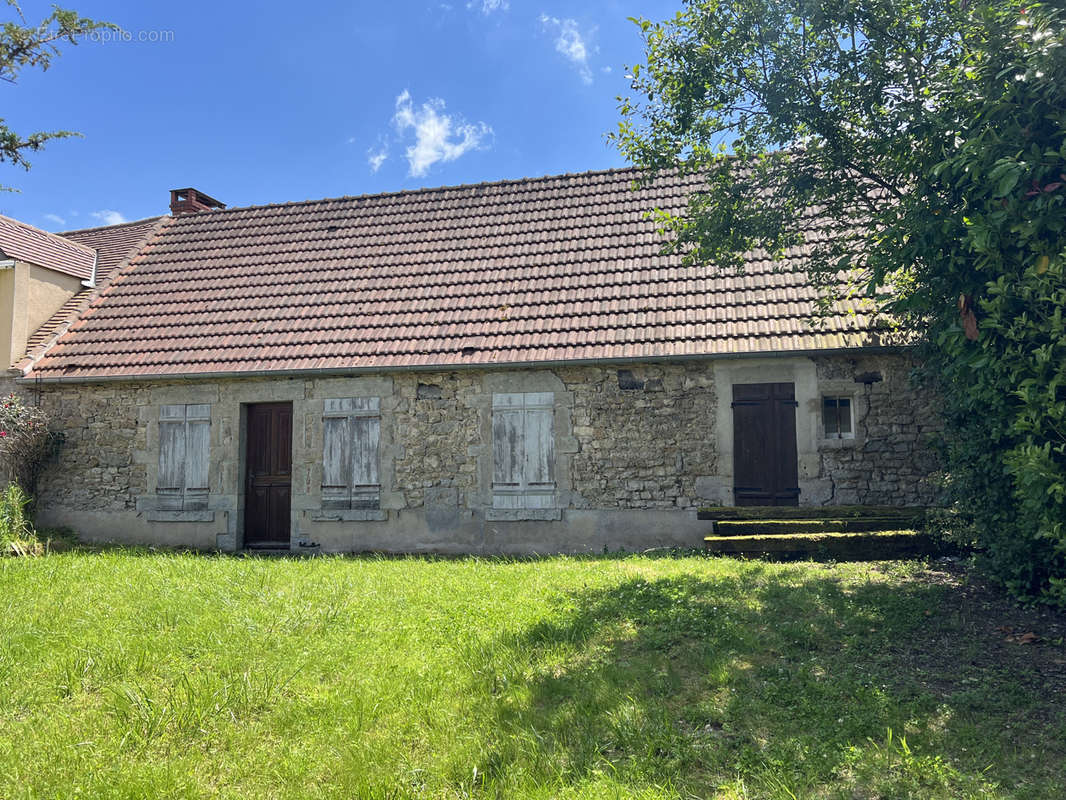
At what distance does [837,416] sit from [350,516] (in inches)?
250

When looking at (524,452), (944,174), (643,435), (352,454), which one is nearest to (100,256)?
(352,454)

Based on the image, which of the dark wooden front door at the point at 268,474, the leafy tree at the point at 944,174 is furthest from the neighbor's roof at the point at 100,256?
the leafy tree at the point at 944,174

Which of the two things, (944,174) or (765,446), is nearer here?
(944,174)

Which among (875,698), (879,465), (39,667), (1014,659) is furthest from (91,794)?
(879,465)

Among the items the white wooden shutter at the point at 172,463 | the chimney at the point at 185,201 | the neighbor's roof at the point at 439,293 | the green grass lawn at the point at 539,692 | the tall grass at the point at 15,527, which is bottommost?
the green grass lawn at the point at 539,692

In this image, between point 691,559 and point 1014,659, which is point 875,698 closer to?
point 1014,659

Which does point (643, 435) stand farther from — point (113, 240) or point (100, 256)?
point (113, 240)

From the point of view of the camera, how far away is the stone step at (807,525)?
26.2ft

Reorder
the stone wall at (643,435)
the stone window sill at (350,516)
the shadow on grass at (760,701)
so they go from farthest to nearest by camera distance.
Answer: the stone window sill at (350,516), the stone wall at (643,435), the shadow on grass at (760,701)

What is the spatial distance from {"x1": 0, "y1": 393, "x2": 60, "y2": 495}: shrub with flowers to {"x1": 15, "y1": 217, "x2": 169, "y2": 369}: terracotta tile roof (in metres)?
0.97

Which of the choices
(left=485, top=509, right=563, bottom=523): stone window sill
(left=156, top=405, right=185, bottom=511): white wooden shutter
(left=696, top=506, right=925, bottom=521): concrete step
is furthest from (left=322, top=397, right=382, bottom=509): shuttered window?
(left=696, top=506, right=925, bottom=521): concrete step

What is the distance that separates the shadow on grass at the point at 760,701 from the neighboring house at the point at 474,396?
11.6 ft

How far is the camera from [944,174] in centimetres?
477

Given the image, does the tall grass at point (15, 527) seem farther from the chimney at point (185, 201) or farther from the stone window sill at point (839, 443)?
the stone window sill at point (839, 443)
